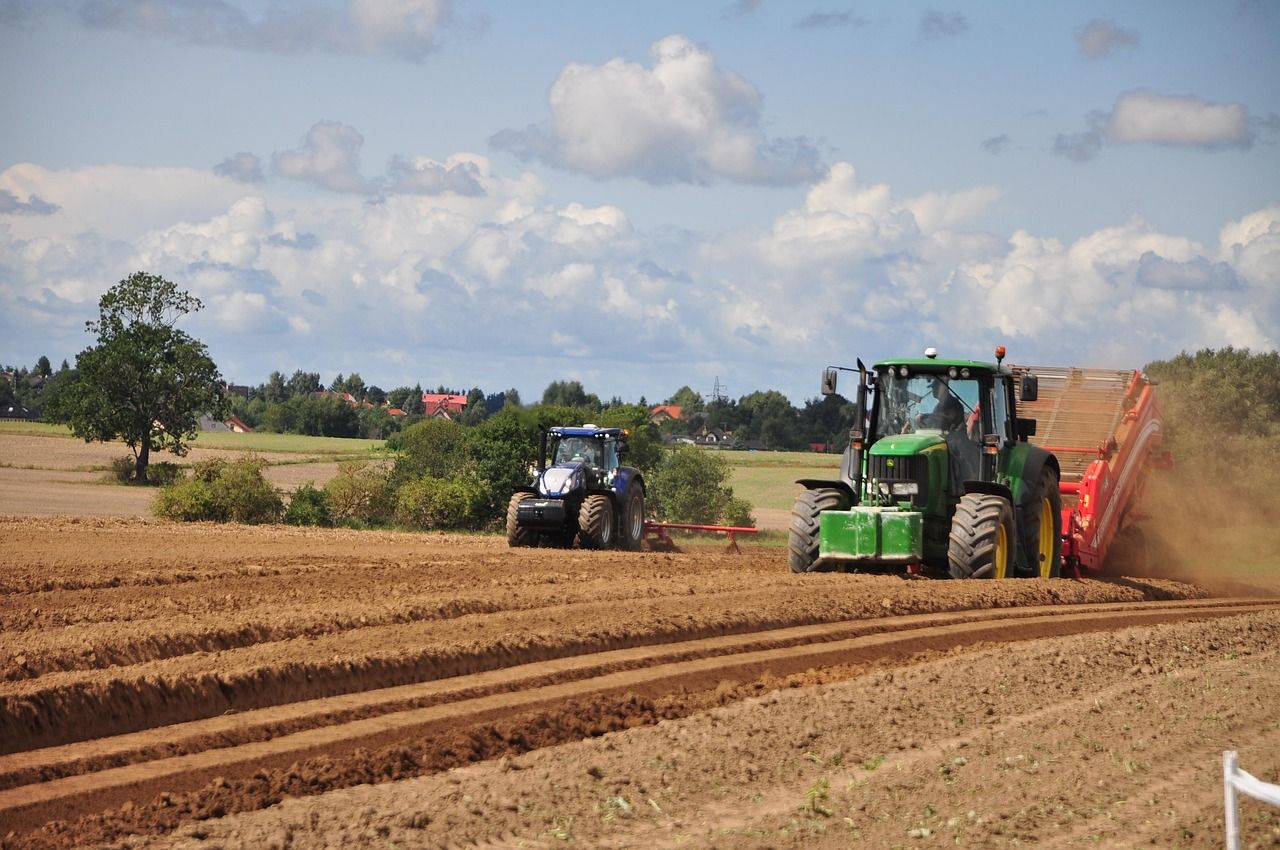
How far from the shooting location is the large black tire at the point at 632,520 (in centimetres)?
2331

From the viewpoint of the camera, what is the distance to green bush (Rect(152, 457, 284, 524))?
31547 mm

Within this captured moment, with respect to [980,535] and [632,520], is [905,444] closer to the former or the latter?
[980,535]

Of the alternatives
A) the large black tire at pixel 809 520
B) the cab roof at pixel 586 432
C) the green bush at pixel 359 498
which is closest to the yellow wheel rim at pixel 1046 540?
the large black tire at pixel 809 520

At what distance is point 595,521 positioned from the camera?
22.1 meters

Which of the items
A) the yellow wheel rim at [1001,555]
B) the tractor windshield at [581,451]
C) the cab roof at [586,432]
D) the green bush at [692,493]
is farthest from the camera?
the green bush at [692,493]

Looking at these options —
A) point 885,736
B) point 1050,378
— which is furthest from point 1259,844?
point 1050,378

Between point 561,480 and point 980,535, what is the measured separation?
8.41 meters

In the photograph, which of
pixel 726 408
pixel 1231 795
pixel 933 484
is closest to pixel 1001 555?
pixel 933 484

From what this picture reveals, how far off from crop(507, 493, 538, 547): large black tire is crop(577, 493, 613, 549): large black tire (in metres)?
0.98

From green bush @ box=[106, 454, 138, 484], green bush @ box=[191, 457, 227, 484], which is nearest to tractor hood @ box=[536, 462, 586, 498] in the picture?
green bush @ box=[191, 457, 227, 484]

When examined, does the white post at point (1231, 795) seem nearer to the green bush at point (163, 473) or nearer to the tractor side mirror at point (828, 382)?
the tractor side mirror at point (828, 382)

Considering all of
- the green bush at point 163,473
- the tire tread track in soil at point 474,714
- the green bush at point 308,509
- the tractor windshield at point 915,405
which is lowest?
the tire tread track in soil at point 474,714

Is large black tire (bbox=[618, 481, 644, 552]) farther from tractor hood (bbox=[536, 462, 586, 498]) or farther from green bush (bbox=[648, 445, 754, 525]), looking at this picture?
green bush (bbox=[648, 445, 754, 525])

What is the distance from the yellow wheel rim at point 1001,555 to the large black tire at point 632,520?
8224 mm
